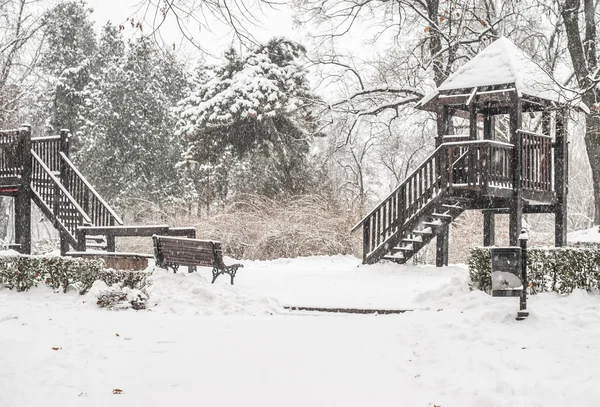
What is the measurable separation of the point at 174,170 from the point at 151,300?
24.7 meters

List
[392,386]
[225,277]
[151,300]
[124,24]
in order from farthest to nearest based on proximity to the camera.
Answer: [225,277] → [151,300] → [124,24] → [392,386]

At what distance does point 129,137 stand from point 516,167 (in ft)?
74.6

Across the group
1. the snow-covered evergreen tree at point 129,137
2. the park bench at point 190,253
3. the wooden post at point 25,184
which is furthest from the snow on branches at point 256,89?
the park bench at point 190,253

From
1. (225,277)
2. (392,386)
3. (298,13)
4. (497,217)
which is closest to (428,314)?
(392,386)

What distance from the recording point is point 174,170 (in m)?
34.3

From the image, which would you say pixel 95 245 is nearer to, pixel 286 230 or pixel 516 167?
pixel 286 230

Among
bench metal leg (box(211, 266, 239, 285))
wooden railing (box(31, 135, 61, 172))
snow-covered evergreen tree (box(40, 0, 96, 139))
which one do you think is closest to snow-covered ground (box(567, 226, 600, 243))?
bench metal leg (box(211, 266, 239, 285))

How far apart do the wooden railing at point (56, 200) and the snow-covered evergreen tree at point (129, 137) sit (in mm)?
14649

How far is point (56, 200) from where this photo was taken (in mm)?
16453

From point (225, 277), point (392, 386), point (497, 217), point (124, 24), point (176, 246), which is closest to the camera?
point (392, 386)

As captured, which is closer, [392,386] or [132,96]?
[392,386]

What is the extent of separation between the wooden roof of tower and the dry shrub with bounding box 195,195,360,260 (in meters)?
6.03

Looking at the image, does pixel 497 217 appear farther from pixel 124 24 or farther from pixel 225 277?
pixel 124 24

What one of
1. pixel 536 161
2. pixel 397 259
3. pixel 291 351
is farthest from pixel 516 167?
pixel 291 351
